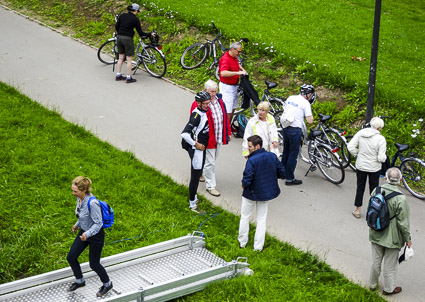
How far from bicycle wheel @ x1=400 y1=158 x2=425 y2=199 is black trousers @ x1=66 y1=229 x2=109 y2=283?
19.3ft

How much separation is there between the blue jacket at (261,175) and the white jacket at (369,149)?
1794mm

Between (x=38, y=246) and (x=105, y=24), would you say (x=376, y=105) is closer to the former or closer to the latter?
(x=38, y=246)

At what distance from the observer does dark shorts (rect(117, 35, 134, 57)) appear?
560 inches

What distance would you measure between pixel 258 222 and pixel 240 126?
408 cm

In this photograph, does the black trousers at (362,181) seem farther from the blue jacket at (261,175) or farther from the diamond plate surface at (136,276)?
the diamond plate surface at (136,276)

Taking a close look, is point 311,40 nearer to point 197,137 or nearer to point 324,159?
point 324,159

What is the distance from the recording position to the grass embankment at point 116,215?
24.8 ft

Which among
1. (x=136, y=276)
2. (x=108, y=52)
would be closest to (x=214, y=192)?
(x=136, y=276)

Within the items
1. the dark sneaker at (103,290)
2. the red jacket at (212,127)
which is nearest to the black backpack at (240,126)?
the red jacket at (212,127)

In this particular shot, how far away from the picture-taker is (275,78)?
1410cm

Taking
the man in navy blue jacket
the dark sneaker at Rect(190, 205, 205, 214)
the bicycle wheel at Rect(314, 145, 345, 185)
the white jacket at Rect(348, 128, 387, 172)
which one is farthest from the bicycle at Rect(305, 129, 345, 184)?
the man in navy blue jacket

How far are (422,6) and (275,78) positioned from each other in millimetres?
7207

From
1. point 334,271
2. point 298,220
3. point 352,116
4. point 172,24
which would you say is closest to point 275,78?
point 352,116

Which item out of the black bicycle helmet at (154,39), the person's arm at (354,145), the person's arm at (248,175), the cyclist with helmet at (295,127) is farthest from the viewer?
the black bicycle helmet at (154,39)
